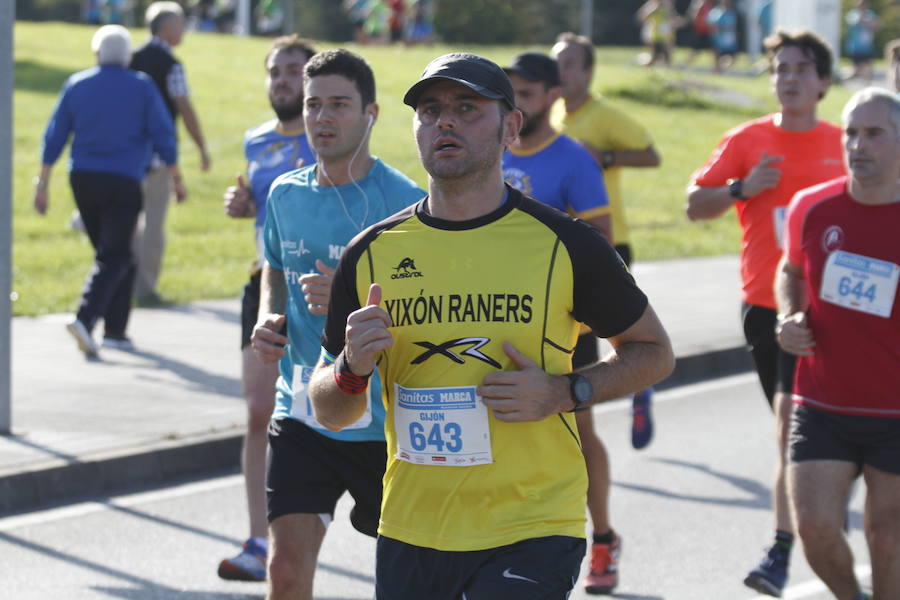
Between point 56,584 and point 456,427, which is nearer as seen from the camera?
point 456,427

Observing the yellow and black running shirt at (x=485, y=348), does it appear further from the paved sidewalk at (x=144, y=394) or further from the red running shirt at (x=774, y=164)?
the paved sidewalk at (x=144, y=394)

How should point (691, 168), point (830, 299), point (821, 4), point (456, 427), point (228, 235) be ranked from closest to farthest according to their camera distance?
point (456, 427) < point (830, 299) < point (228, 235) < point (691, 168) < point (821, 4)

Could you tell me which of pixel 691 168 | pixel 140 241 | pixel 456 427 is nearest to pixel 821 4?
pixel 691 168

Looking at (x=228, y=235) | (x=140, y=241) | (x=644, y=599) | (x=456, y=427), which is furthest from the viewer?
(x=228, y=235)

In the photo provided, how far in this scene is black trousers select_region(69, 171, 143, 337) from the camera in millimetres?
10625

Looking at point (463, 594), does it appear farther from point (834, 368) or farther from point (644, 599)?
point (644, 599)

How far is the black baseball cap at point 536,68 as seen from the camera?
685 centimetres

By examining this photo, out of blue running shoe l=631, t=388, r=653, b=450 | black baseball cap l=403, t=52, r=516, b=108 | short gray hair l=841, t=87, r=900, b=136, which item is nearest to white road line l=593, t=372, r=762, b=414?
blue running shoe l=631, t=388, r=653, b=450

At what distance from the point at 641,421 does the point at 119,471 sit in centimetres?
285

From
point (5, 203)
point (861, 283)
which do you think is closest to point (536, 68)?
point (861, 283)

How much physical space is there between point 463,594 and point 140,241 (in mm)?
9666

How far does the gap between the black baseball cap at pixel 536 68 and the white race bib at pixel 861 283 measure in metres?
1.85

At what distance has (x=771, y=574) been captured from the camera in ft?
20.5

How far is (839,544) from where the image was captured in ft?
17.4
